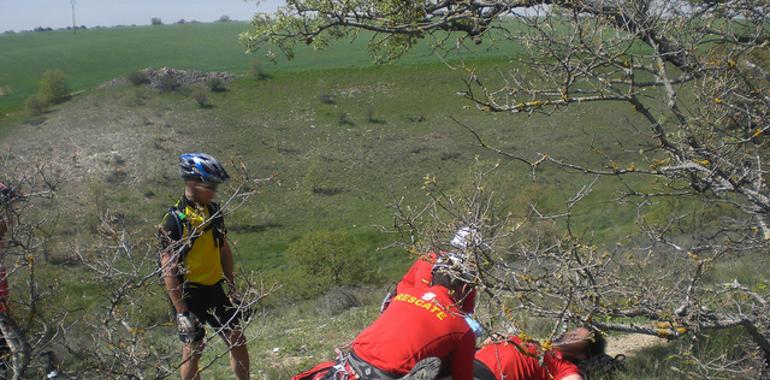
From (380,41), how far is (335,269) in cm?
1117

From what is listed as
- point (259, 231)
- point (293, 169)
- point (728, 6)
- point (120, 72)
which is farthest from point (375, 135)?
point (728, 6)

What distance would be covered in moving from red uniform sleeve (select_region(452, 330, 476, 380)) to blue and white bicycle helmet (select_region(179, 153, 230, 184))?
1819 mm

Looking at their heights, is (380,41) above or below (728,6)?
below

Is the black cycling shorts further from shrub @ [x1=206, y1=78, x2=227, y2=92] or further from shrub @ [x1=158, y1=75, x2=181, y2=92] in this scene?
shrub @ [x1=206, y1=78, x2=227, y2=92]

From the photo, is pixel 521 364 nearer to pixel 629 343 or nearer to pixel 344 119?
pixel 629 343

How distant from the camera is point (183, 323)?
4020mm

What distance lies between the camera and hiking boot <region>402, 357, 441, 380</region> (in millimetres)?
3074

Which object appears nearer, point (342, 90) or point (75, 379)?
point (75, 379)

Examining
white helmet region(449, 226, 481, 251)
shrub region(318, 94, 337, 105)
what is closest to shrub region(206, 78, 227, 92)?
shrub region(318, 94, 337, 105)

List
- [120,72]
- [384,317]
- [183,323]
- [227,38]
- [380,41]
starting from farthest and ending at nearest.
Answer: [227,38] < [120,72] < [380,41] < [183,323] < [384,317]

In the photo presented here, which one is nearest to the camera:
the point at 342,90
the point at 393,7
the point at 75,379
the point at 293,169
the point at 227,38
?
the point at 75,379

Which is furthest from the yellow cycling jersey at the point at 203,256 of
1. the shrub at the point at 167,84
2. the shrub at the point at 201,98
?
the shrub at the point at 167,84

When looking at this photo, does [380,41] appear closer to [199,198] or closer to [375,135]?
[199,198]

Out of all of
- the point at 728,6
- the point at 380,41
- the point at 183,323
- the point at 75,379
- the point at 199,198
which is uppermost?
the point at 728,6
